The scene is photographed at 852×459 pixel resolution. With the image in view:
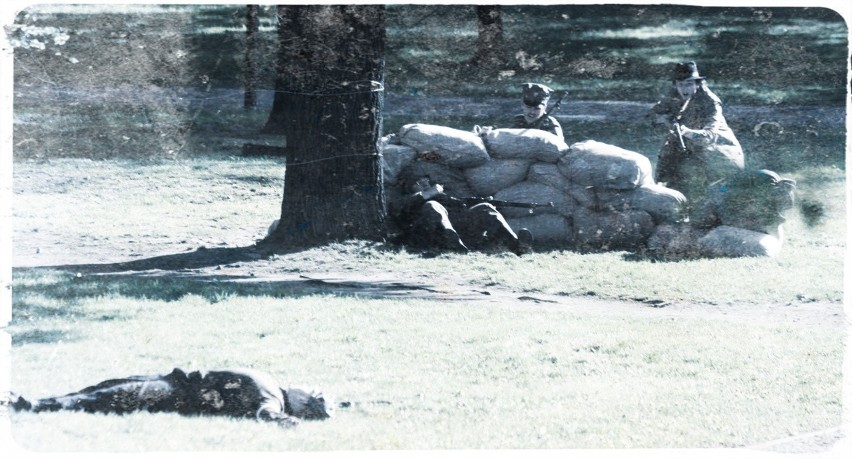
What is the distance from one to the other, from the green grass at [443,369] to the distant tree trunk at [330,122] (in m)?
0.80

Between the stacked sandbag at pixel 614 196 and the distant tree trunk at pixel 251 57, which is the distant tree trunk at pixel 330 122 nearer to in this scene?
the distant tree trunk at pixel 251 57

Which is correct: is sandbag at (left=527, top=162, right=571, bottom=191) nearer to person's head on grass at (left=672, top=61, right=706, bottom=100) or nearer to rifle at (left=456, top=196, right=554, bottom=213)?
rifle at (left=456, top=196, right=554, bottom=213)

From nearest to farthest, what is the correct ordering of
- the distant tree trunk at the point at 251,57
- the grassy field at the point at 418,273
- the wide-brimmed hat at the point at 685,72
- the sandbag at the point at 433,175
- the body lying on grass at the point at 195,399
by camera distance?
the body lying on grass at the point at 195,399
the grassy field at the point at 418,273
the distant tree trunk at the point at 251,57
the wide-brimmed hat at the point at 685,72
the sandbag at the point at 433,175

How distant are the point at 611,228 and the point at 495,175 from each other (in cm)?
77

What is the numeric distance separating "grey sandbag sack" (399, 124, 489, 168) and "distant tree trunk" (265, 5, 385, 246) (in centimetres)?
31

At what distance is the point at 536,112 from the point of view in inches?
277

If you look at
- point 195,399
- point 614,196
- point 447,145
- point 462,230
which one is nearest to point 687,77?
point 614,196

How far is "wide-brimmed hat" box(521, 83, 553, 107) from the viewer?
22.3 ft

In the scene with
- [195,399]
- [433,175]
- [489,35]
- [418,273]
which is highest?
[489,35]

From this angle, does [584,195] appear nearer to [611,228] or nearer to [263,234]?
[611,228]

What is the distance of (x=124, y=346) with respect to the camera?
18.2 ft

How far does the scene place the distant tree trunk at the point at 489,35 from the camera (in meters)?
6.55

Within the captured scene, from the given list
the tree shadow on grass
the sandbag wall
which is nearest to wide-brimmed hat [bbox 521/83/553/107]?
the sandbag wall

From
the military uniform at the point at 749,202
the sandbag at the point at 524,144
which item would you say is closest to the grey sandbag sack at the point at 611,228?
the military uniform at the point at 749,202
